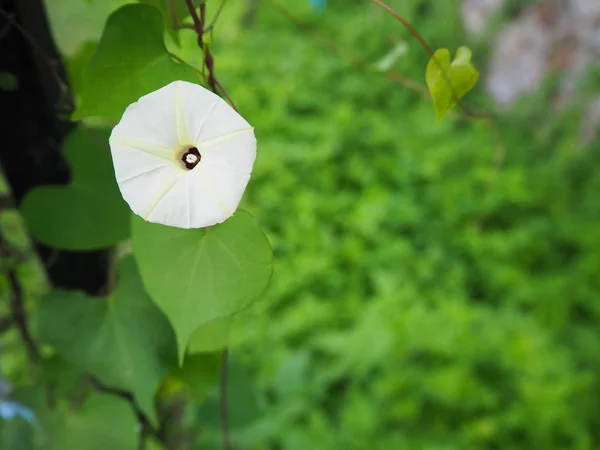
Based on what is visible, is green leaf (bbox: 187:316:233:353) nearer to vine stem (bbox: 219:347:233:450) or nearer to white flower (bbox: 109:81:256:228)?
vine stem (bbox: 219:347:233:450)

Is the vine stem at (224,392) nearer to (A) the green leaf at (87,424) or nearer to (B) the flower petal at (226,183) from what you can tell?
(A) the green leaf at (87,424)

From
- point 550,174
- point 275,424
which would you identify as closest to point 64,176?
point 275,424

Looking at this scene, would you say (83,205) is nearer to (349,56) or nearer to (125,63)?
(125,63)

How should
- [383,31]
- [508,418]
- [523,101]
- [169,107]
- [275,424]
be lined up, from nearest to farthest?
1. [169,107]
2. [275,424]
3. [508,418]
4. [523,101]
5. [383,31]

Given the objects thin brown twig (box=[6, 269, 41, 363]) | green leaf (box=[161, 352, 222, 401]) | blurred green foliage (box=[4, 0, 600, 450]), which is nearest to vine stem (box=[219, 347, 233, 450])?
green leaf (box=[161, 352, 222, 401])

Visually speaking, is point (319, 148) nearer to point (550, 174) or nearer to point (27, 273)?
point (550, 174)

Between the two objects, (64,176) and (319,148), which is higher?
(64,176)
